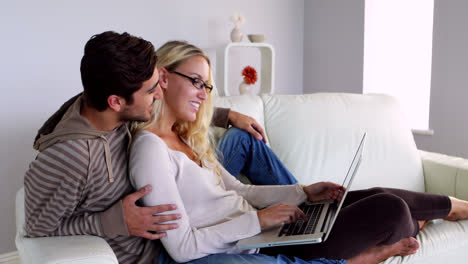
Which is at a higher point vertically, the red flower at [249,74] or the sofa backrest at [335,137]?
the red flower at [249,74]

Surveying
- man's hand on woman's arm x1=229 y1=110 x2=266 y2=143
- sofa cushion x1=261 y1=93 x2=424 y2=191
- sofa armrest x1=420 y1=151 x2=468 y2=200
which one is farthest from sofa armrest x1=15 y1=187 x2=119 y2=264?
sofa armrest x1=420 y1=151 x2=468 y2=200

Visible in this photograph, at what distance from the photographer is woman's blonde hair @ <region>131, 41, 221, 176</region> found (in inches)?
57.6

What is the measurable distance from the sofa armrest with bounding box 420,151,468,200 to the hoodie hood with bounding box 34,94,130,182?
1647 millimetres

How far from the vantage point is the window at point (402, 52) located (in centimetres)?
337

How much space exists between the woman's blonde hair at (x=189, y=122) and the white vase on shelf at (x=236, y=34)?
1.90 meters

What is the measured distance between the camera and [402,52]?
3539 mm

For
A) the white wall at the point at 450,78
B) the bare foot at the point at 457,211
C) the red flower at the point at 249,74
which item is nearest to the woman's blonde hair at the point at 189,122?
the bare foot at the point at 457,211

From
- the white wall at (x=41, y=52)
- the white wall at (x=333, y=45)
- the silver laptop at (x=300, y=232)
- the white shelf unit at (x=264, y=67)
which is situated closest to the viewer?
the silver laptop at (x=300, y=232)

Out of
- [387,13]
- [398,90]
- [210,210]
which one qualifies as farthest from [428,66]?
[210,210]

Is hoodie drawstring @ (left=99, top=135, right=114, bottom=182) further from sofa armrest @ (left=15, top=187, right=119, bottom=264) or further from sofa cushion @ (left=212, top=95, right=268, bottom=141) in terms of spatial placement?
sofa cushion @ (left=212, top=95, right=268, bottom=141)

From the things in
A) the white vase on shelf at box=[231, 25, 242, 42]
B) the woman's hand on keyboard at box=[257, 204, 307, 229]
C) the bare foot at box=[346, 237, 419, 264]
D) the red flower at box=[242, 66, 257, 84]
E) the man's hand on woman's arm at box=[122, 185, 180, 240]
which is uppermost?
the white vase on shelf at box=[231, 25, 242, 42]

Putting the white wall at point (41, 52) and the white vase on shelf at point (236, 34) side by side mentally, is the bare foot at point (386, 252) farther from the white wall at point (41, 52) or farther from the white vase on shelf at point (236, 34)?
the white vase on shelf at point (236, 34)

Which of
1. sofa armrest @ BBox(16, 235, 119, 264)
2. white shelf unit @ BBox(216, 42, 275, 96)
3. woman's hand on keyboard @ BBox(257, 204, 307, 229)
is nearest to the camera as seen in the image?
sofa armrest @ BBox(16, 235, 119, 264)

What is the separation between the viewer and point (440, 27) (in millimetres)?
3061
